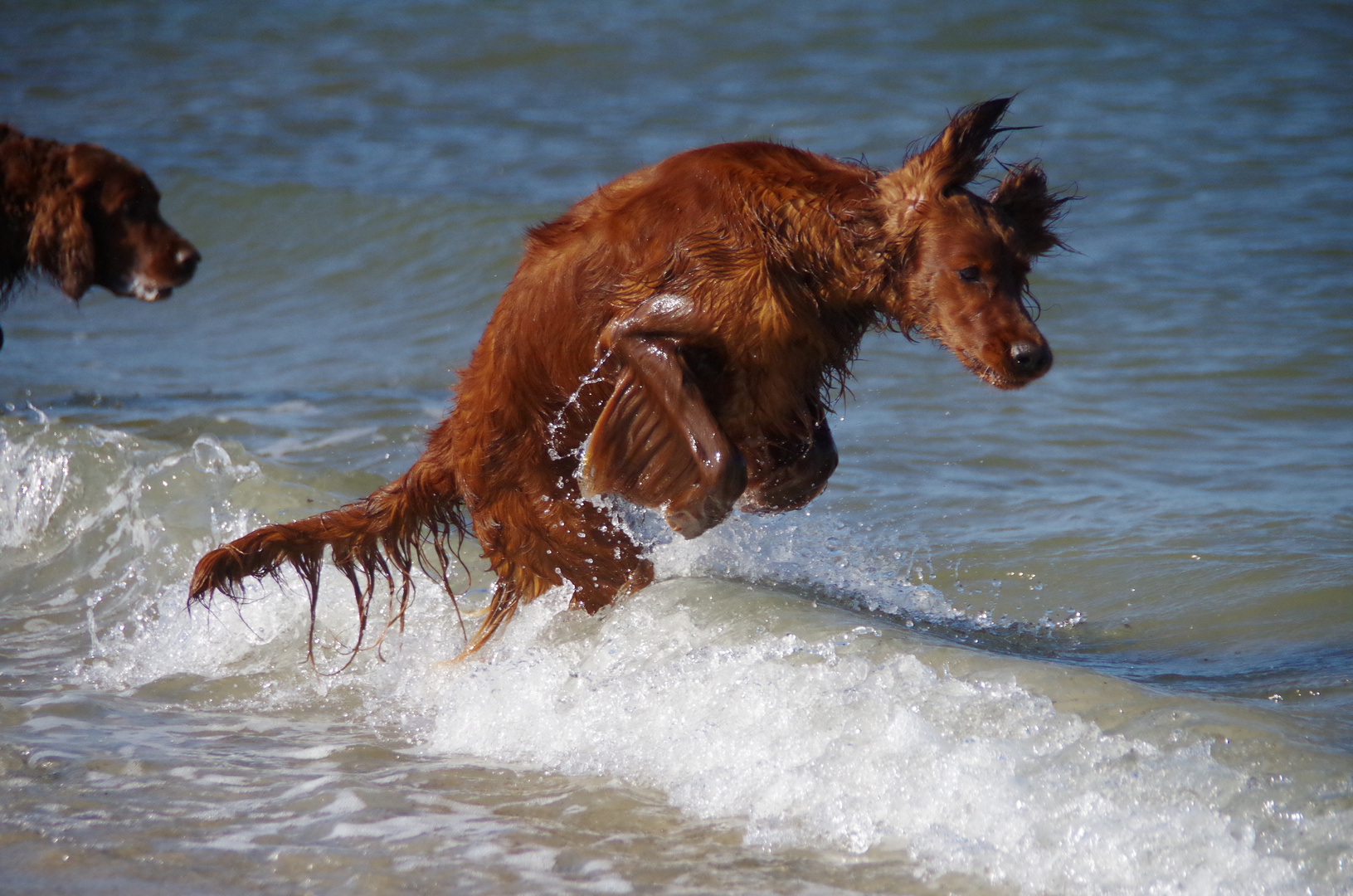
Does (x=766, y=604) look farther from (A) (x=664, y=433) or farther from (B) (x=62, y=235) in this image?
(B) (x=62, y=235)

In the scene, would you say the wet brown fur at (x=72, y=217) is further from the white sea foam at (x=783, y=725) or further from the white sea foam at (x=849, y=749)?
the white sea foam at (x=849, y=749)

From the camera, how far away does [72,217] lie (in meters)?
6.84

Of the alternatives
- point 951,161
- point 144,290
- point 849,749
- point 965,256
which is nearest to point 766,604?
point 849,749

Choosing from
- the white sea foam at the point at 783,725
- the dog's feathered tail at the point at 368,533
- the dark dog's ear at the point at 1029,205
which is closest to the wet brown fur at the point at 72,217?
the white sea foam at the point at 783,725

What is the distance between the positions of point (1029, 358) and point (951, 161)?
0.55 meters

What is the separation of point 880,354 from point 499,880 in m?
6.02

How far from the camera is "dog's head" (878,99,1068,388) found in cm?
341

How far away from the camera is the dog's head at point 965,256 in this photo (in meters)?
3.41

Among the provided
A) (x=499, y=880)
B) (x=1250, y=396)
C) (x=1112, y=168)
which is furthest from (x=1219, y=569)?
(x=1112, y=168)

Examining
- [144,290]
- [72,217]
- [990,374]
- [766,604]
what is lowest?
[766,604]

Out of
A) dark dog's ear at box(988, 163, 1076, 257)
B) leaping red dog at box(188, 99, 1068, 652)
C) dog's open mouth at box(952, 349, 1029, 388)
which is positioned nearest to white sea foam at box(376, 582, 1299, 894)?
leaping red dog at box(188, 99, 1068, 652)

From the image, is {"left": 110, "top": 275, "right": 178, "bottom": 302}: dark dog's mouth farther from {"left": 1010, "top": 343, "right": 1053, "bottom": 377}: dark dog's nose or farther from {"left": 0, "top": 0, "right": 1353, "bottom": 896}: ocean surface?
{"left": 1010, "top": 343, "right": 1053, "bottom": 377}: dark dog's nose

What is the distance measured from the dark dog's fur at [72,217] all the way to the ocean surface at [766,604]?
786 millimetres

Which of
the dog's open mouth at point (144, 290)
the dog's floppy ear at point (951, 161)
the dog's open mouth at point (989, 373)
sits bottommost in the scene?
the dog's open mouth at point (144, 290)
